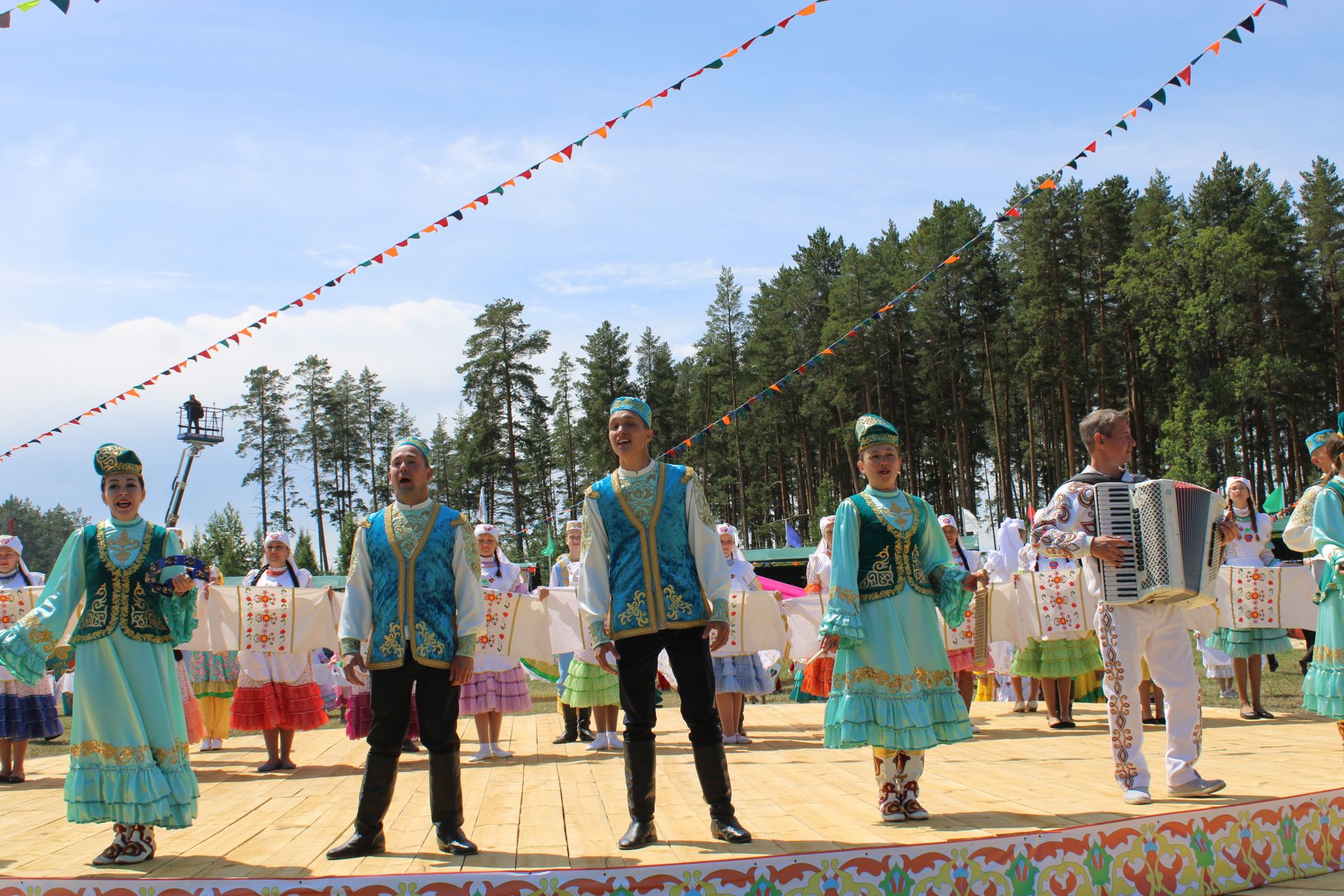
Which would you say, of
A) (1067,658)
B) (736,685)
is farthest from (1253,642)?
(736,685)

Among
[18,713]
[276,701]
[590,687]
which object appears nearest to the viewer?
[276,701]

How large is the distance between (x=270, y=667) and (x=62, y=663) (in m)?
2.87

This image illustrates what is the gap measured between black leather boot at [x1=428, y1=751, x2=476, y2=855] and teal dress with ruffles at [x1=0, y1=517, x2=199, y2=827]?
3.46 ft

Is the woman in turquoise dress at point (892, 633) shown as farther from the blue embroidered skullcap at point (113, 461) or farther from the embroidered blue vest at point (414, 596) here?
the blue embroidered skullcap at point (113, 461)

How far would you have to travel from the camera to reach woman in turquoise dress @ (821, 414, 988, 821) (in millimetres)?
4480

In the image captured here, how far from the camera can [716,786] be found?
4.21 meters

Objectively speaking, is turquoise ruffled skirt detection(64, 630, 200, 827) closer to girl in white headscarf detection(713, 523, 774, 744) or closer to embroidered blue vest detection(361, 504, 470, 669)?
embroidered blue vest detection(361, 504, 470, 669)

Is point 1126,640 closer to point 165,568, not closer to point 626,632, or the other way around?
point 626,632

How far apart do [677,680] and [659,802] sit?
1.20m

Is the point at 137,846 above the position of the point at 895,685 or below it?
below

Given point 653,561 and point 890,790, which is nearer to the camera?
point 653,561

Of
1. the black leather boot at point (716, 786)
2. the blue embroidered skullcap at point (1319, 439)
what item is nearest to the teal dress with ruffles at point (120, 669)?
the black leather boot at point (716, 786)

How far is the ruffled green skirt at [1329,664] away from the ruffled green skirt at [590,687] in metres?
4.40

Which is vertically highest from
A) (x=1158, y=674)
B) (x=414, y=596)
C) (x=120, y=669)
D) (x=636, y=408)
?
(x=636, y=408)
